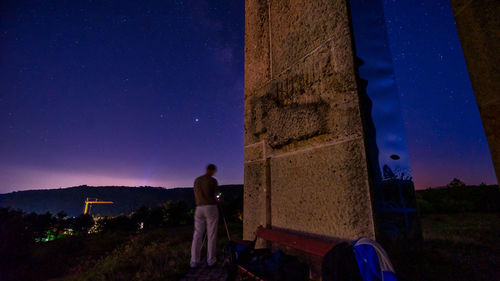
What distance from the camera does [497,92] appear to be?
896mm

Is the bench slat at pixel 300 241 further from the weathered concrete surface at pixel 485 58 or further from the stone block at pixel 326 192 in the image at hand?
the weathered concrete surface at pixel 485 58

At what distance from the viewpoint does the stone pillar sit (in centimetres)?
170

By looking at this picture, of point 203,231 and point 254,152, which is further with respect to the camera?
point 203,231

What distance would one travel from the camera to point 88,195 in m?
84.8

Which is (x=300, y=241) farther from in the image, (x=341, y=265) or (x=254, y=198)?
(x=254, y=198)

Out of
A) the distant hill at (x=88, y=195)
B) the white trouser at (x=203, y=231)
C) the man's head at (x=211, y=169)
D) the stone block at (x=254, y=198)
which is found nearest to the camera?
the stone block at (x=254, y=198)

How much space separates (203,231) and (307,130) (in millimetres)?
2610

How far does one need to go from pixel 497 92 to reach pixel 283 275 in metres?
1.82

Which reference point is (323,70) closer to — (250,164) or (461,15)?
(461,15)

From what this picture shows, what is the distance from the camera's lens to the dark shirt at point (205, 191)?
355 cm

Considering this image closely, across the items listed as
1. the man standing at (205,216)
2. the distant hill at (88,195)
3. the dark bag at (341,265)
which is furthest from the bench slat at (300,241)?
the distant hill at (88,195)

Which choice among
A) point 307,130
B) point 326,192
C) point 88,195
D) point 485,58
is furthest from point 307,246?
point 88,195

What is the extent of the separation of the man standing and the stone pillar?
0.74 meters

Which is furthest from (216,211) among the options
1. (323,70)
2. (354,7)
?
(354,7)
